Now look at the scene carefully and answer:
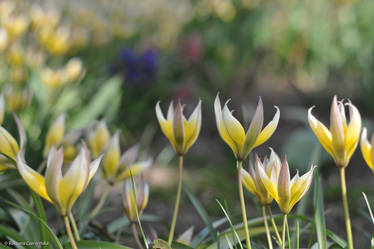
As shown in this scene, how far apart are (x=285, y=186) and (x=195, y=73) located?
353 cm

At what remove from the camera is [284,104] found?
4.34 metres

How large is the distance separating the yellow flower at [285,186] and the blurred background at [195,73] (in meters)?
0.56

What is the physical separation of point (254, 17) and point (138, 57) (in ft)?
4.81

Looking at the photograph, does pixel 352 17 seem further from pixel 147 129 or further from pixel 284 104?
pixel 147 129

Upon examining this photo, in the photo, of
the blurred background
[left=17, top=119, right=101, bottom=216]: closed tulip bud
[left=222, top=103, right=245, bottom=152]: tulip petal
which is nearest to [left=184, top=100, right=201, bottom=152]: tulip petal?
[left=222, top=103, right=245, bottom=152]: tulip petal

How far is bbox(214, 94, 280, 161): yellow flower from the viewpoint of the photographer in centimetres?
81

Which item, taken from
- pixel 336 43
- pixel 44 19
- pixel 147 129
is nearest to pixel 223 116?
pixel 44 19

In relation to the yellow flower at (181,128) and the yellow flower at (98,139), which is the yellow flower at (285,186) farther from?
the yellow flower at (98,139)

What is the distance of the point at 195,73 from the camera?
4.27 m

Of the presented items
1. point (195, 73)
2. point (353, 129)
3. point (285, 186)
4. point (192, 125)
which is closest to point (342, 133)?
point (353, 129)

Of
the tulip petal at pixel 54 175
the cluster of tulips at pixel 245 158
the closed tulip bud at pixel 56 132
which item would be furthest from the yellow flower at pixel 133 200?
the closed tulip bud at pixel 56 132

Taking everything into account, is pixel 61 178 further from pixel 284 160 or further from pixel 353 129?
pixel 353 129

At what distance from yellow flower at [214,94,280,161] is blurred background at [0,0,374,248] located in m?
0.57

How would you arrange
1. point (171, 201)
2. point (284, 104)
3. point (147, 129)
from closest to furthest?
point (171, 201), point (147, 129), point (284, 104)
